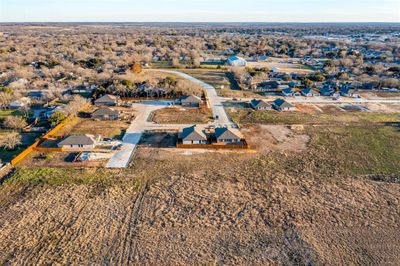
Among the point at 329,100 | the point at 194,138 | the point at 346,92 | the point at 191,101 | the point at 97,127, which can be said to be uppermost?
the point at 191,101

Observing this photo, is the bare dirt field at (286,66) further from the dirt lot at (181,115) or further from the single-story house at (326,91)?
the dirt lot at (181,115)

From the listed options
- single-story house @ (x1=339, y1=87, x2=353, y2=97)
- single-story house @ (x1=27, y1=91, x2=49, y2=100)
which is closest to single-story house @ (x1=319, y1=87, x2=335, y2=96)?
single-story house @ (x1=339, y1=87, x2=353, y2=97)

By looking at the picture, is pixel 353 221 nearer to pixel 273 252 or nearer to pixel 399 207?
pixel 399 207

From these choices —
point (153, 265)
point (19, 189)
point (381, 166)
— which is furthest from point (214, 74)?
point (153, 265)

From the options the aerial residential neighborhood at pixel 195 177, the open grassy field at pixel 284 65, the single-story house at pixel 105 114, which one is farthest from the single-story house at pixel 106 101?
the open grassy field at pixel 284 65

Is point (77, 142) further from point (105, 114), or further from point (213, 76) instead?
point (213, 76)

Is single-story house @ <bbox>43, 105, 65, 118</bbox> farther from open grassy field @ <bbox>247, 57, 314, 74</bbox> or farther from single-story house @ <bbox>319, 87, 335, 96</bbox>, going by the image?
open grassy field @ <bbox>247, 57, 314, 74</bbox>

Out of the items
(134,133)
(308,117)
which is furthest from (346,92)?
(134,133)
